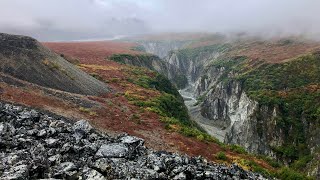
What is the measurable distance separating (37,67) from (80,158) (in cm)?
4131

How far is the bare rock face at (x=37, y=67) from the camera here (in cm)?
5709

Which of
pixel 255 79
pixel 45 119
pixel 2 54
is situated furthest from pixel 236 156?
pixel 255 79

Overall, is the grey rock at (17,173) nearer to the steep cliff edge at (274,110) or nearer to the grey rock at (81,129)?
the grey rock at (81,129)

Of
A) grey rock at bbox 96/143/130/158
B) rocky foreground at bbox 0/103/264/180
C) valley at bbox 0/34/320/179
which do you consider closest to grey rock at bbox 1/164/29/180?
rocky foreground at bbox 0/103/264/180

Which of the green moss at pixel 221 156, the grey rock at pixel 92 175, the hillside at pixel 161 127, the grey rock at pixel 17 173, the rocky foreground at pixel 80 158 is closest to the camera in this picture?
the grey rock at pixel 17 173

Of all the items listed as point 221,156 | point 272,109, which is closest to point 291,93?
point 272,109

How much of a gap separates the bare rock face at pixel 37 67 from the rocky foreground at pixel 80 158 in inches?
1155

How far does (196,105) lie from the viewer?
166 metres

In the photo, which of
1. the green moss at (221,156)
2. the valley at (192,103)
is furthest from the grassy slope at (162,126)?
the valley at (192,103)

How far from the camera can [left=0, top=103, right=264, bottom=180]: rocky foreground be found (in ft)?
66.5

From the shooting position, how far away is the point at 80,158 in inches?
903

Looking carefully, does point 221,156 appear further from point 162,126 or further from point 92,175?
point 92,175

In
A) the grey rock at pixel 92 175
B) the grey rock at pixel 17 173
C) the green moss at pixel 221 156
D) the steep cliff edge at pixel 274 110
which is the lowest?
the steep cliff edge at pixel 274 110

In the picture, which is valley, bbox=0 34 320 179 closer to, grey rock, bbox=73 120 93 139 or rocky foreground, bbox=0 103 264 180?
grey rock, bbox=73 120 93 139
